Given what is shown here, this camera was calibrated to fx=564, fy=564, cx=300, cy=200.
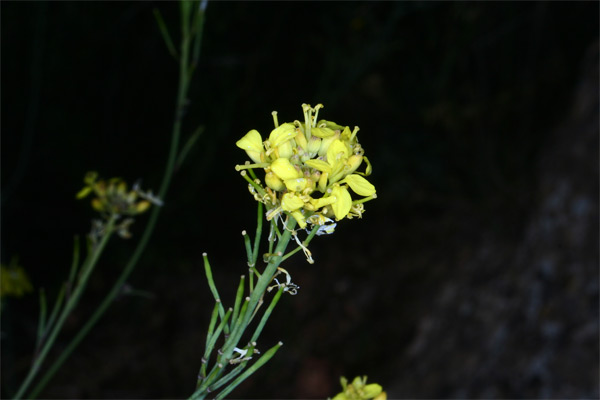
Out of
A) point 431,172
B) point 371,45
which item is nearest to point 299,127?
point 371,45

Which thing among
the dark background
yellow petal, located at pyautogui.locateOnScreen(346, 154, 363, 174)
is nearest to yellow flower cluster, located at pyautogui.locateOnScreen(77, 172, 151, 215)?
yellow petal, located at pyautogui.locateOnScreen(346, 154, 363, 174)

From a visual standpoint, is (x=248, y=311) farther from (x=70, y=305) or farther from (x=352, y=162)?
(x=70, y=305)

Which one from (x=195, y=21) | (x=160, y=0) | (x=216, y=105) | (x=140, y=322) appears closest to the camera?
(x=195, y=21)

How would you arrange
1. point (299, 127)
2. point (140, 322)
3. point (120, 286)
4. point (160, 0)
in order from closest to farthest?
point (299, 127)
point (120, 286)
point (160, 0)
point (140, 322)

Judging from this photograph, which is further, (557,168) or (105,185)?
(557,168)

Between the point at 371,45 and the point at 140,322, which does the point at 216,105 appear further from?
the point at 140,322

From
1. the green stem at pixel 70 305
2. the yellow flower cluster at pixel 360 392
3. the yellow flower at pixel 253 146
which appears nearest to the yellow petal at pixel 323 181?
the yellow flower at pixel 253 146

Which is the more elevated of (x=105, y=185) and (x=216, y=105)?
(x=216, y=105)

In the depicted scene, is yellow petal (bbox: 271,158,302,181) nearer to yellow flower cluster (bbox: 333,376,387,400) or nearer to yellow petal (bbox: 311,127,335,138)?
yellow petal (bbox: 311,127,335,138)
